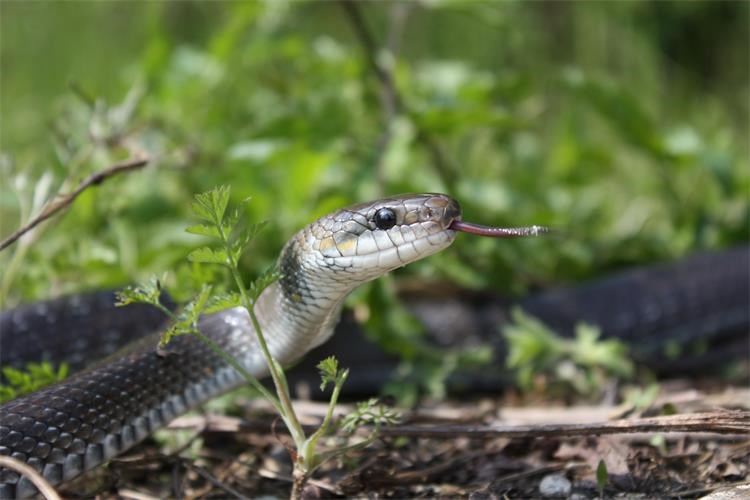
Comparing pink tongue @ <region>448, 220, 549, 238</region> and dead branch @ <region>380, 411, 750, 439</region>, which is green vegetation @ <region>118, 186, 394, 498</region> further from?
pink tongue @ <region>448, 220, 549, 238</region>

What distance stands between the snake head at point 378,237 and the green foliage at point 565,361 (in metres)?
1.23

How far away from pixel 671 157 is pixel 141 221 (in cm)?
281

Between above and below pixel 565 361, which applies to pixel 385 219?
above

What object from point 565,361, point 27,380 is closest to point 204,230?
point 27,380

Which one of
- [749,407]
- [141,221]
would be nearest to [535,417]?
[749,407]

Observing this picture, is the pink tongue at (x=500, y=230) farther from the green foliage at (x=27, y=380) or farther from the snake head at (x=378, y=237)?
the green foliage at (x=27, y=380)

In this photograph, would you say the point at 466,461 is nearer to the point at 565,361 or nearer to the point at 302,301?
the point at 302,301

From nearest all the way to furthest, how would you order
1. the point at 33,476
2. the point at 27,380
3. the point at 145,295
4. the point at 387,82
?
the point at 33,476 → the point at 145,295 → the point at 27,380 → the point at 387,82

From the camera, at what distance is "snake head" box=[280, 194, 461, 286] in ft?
8.52

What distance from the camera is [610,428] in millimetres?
2590

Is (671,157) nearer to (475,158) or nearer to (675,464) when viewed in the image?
(475,158)

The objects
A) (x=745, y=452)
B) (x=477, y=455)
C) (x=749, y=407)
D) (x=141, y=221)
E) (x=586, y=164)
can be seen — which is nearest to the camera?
(x=745, y=452)

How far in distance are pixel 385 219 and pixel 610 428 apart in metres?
0.88

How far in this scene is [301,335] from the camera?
278 cm
